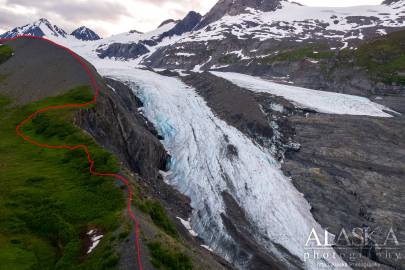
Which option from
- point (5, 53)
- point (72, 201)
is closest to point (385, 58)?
point (5, 53)

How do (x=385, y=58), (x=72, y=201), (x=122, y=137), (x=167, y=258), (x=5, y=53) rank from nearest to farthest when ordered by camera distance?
(x=167, y=258) → (x=72, y=201) → (x=122, y=137) → (x=5, y=53) → (x=385, y=58)

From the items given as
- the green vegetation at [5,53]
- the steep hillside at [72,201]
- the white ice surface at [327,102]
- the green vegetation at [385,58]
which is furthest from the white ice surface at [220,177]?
the green vegetation at [385,58]

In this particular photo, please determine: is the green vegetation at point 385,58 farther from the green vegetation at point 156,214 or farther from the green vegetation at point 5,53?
the green vegetation at point 156,214

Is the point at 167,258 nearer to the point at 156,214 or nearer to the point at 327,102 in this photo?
the point at 156,214

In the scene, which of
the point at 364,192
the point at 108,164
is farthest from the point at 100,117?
the point at 364,192

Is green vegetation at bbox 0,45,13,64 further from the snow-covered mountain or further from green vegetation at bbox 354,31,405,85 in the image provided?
green vegetation at bbox 354,31,405,85

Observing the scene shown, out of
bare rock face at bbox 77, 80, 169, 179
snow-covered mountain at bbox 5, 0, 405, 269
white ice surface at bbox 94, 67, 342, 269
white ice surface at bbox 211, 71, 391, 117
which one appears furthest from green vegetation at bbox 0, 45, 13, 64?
white ice surface at bbox 211, 71, 391, 117
